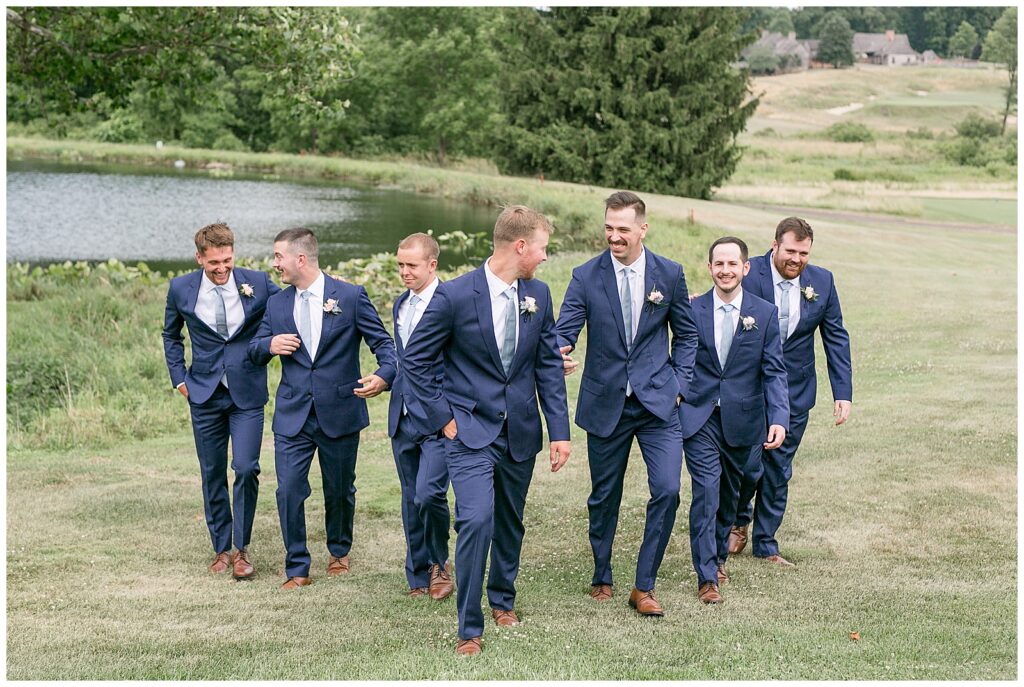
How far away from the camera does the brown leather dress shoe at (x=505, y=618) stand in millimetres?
6053

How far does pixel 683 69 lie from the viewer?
49.3m

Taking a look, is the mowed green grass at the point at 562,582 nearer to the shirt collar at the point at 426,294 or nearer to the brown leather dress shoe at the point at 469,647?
the brown leather dress shoe at the point at 469,647

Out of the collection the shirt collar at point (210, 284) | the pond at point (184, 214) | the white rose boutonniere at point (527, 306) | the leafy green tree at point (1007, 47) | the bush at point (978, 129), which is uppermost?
the leafy green tree at point (1007, 47)

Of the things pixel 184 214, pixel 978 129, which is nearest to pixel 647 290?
pixel 184 214

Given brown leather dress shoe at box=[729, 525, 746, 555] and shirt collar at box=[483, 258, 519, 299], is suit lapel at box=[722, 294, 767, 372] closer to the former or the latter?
brown leather dress shoe at box=[729, 525, 746, 555]

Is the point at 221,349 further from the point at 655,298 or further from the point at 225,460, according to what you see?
the point at 655,298

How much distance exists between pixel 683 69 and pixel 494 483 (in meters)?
45.7

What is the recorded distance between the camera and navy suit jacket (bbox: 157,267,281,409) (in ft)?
24.0

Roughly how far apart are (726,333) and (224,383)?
320 cm

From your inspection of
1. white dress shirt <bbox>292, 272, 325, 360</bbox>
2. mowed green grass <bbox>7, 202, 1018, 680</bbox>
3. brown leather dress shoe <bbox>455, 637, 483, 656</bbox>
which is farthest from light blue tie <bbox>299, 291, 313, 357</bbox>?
brown leather dress shoe <bbox>455, 637, 483, 656</bbox>

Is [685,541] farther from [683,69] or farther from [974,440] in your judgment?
[683,69]

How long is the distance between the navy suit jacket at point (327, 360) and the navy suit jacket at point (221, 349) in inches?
11.1

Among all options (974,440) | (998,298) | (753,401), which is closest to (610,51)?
(998,298)

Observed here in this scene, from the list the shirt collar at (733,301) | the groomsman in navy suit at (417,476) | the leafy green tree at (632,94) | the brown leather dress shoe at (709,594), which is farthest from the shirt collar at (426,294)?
the leafy green tree at (632,94)
